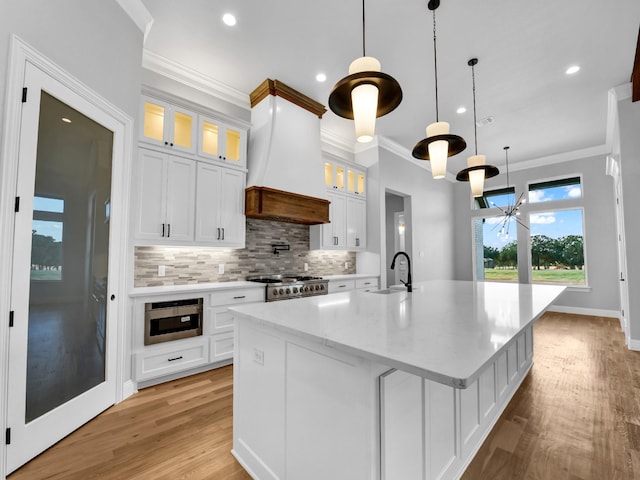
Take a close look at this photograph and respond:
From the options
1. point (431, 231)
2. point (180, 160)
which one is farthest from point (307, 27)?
point (431, 231)

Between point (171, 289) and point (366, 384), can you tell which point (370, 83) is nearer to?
point (366, 384)

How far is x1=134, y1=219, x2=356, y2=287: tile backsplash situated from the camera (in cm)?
309

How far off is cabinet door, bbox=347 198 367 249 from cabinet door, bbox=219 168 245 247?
2053 mm

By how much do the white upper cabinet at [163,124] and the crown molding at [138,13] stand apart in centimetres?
60

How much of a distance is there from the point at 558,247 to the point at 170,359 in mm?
7519

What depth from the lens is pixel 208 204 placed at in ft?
10.7

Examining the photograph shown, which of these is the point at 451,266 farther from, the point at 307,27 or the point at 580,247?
the point at 307,27

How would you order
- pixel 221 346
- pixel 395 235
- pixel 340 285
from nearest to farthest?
pixel 221 346 < pixel 340 285 < pixel 395 235

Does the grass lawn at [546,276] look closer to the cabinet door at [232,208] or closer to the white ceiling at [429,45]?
the white ceiling at [429,45]

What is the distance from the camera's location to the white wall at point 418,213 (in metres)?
5.22

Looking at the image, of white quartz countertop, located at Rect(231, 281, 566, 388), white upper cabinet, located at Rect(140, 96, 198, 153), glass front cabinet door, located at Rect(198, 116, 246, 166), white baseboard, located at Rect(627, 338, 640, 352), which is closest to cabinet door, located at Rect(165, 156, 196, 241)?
white upper cabinet, located at Rect(140, 96, 198, 153)

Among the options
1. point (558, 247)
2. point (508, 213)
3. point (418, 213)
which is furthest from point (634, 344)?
point (418, 213)

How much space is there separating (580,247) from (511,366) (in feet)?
17.1

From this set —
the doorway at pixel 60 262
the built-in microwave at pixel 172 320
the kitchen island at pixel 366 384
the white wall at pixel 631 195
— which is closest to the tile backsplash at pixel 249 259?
the built-in microwave at pixel 172 320
